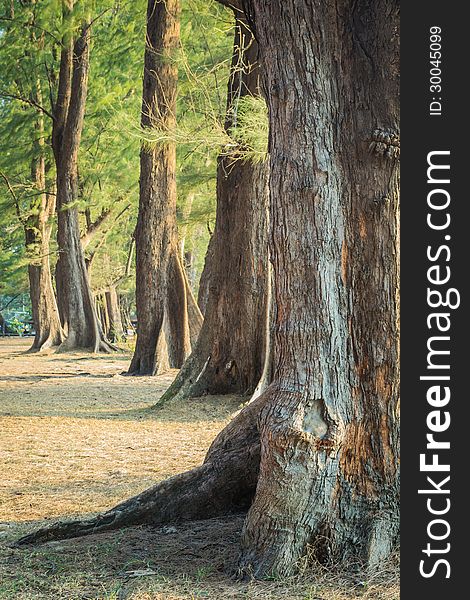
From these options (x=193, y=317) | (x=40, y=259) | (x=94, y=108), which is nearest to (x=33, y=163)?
(x=94, y=108)

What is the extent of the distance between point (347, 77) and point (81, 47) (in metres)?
20.1

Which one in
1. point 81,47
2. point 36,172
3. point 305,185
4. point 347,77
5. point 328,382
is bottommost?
point 328,382

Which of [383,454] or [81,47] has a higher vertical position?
[81,47]

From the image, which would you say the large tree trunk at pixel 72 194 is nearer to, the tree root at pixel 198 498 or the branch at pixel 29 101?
the branch at pixel 29 101

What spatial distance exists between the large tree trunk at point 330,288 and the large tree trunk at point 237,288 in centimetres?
611

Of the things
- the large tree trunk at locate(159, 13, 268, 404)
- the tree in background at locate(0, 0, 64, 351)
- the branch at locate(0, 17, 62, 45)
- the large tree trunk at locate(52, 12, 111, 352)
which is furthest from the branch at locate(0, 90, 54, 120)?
the large tree trunk at locate(159, 13, 268, 404)

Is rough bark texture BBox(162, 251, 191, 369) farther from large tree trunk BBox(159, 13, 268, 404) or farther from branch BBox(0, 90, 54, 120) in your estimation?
branch BBox(0, 90, 54, 120)

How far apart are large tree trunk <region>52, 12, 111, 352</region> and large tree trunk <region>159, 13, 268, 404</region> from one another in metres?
12.4

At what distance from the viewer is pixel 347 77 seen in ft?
13.4

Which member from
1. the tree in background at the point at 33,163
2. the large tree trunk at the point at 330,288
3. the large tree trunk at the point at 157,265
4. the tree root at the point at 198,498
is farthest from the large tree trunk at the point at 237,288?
the tree in background at the point at 33,163

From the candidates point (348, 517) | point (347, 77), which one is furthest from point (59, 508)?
point (347, 77)

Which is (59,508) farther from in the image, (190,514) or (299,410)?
(299,410)

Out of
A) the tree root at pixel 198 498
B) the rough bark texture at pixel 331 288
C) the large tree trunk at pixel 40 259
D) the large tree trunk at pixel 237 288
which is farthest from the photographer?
the large tree trunk at pixel 40 259

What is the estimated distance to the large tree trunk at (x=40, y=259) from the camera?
2569 centimetres
